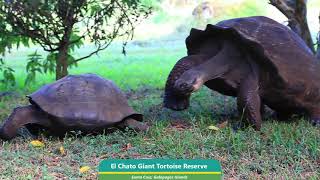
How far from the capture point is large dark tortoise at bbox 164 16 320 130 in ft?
15.5

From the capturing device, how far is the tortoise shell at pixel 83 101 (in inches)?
173

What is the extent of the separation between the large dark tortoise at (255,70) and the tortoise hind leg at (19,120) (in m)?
1.16

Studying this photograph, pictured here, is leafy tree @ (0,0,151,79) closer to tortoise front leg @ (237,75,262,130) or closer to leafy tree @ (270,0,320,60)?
leafy tree @ (270,0,320,60)

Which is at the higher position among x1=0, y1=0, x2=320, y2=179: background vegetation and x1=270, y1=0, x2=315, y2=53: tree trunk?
x1=270, y1=0, x2=315, y2=53: tree trunk

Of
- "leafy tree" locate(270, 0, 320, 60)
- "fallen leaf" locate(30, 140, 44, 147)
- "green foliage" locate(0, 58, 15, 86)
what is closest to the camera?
"fallen leaf" locate(30, 140, 44, 147)

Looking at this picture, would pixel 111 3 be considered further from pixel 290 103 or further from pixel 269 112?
pixel 290 103

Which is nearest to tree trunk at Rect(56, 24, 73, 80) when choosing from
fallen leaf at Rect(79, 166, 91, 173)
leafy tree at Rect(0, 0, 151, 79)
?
leafy tree at Rect(0, 0, 151, 79)

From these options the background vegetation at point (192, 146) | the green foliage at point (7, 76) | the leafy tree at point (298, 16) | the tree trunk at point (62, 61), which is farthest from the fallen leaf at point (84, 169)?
the green foliage at point (7, 76)

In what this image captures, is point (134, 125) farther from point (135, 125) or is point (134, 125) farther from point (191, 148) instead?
point (191, 148)

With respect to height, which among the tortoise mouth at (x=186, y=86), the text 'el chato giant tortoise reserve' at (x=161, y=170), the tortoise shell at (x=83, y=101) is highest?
the text 'el chato giant tortoise reserve' at (x=161, y=170)

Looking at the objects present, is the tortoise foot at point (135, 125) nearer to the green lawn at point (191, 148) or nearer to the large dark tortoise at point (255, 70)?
the green lawn at point (191, 148)

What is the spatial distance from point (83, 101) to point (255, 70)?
157 cm

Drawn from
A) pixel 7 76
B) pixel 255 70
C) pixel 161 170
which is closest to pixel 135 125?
pixel 255 70

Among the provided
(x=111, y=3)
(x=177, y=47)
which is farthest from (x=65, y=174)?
(x=177, y=47)
